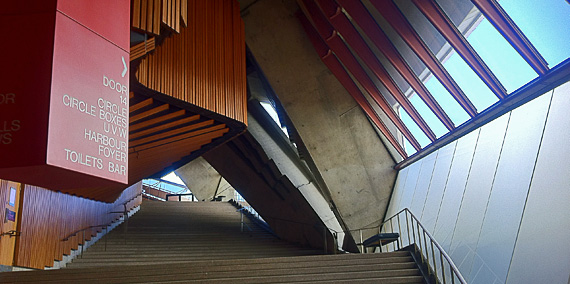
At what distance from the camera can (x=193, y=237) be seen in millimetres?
15430

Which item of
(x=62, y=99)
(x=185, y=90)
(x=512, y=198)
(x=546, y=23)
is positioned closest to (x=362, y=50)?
(x=185, y=90)

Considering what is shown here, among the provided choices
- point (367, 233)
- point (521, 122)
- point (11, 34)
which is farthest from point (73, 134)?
point (367, 233)

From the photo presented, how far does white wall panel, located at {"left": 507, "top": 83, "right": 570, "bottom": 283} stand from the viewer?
632 cm

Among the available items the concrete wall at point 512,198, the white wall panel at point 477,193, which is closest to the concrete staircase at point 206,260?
the white wall panel at point 477,193

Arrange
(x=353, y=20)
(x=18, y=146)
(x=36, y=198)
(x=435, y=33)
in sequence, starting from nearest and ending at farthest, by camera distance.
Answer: (x=18, y=146)
(x=435, y=33)
(x=36, y=198)
(x=353, y=20)

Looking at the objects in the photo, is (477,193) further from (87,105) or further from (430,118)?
(87,105)

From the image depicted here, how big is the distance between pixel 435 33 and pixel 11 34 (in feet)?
26.1

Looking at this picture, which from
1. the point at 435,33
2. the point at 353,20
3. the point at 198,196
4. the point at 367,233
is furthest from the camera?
the point at 198,196

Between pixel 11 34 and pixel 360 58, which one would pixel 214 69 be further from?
pixel 11 34

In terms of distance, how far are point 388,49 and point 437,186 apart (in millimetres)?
3142

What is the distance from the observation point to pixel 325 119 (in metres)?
14.0

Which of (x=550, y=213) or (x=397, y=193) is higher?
(x=397, y=193)

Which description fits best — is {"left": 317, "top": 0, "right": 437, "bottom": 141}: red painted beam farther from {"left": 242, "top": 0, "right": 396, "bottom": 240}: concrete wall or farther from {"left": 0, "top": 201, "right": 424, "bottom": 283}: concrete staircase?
{"left": 0, "top": 201, "right": 424, "bottom": 283}: concrete staircase

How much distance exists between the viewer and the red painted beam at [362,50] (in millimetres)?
11367
